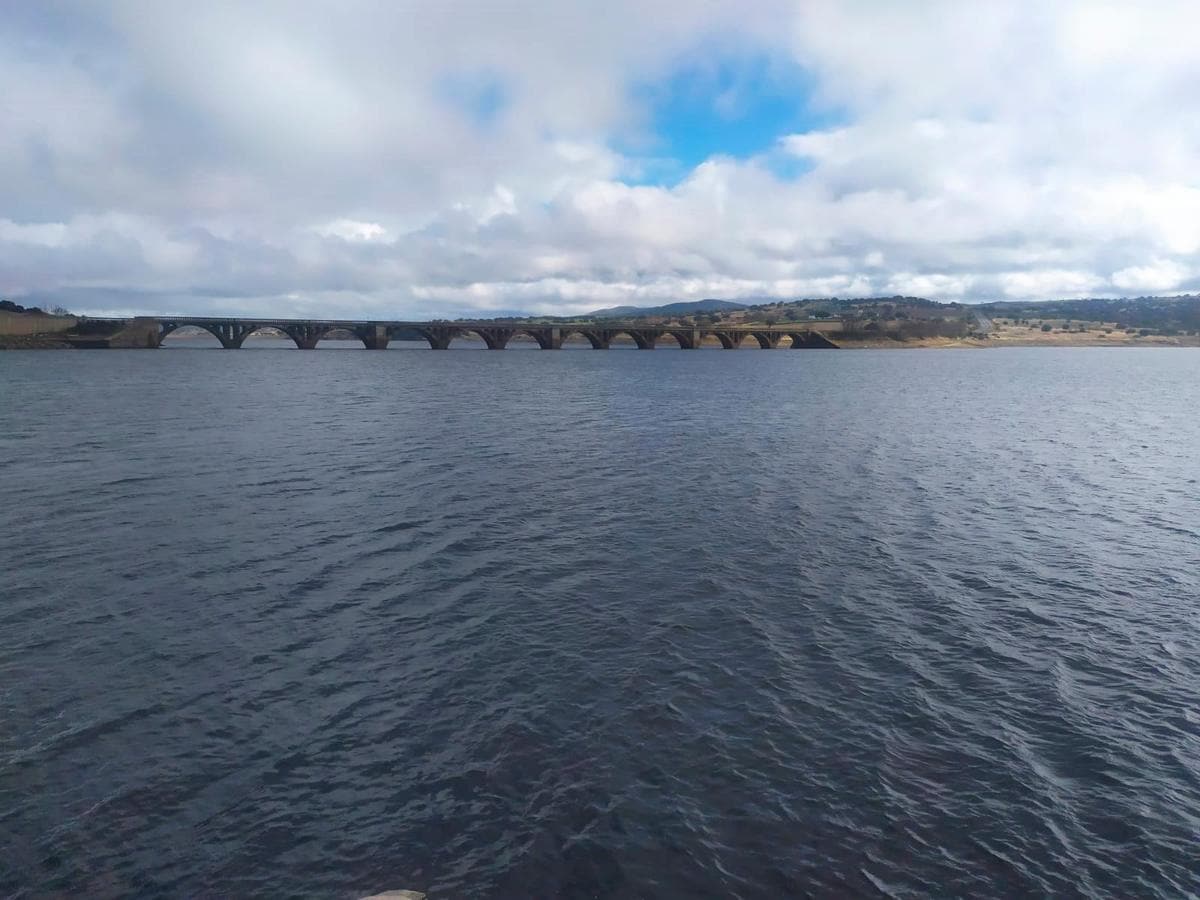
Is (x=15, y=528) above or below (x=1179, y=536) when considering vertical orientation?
above

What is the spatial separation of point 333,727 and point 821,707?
1115 cm

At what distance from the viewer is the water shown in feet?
40.5

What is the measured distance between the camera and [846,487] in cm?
4050

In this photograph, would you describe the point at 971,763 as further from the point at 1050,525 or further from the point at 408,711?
the point at 1050,525

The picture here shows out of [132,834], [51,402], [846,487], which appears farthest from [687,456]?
[51,402]

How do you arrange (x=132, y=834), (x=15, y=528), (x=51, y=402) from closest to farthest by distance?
(x=132, y=834) → (x=15, y=528) → (x=51, y=402)

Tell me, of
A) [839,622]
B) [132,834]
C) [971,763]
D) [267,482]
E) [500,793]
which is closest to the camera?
[132,834]

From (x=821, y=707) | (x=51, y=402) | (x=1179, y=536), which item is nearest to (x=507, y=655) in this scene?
(x=821, y=707)

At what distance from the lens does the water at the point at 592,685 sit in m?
12.3

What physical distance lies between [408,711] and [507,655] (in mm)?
3359

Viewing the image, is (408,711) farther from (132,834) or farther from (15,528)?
(15,528)

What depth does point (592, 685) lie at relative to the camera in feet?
57.9

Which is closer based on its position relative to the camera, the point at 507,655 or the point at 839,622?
the point at 507,655

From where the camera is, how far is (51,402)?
76875mm
